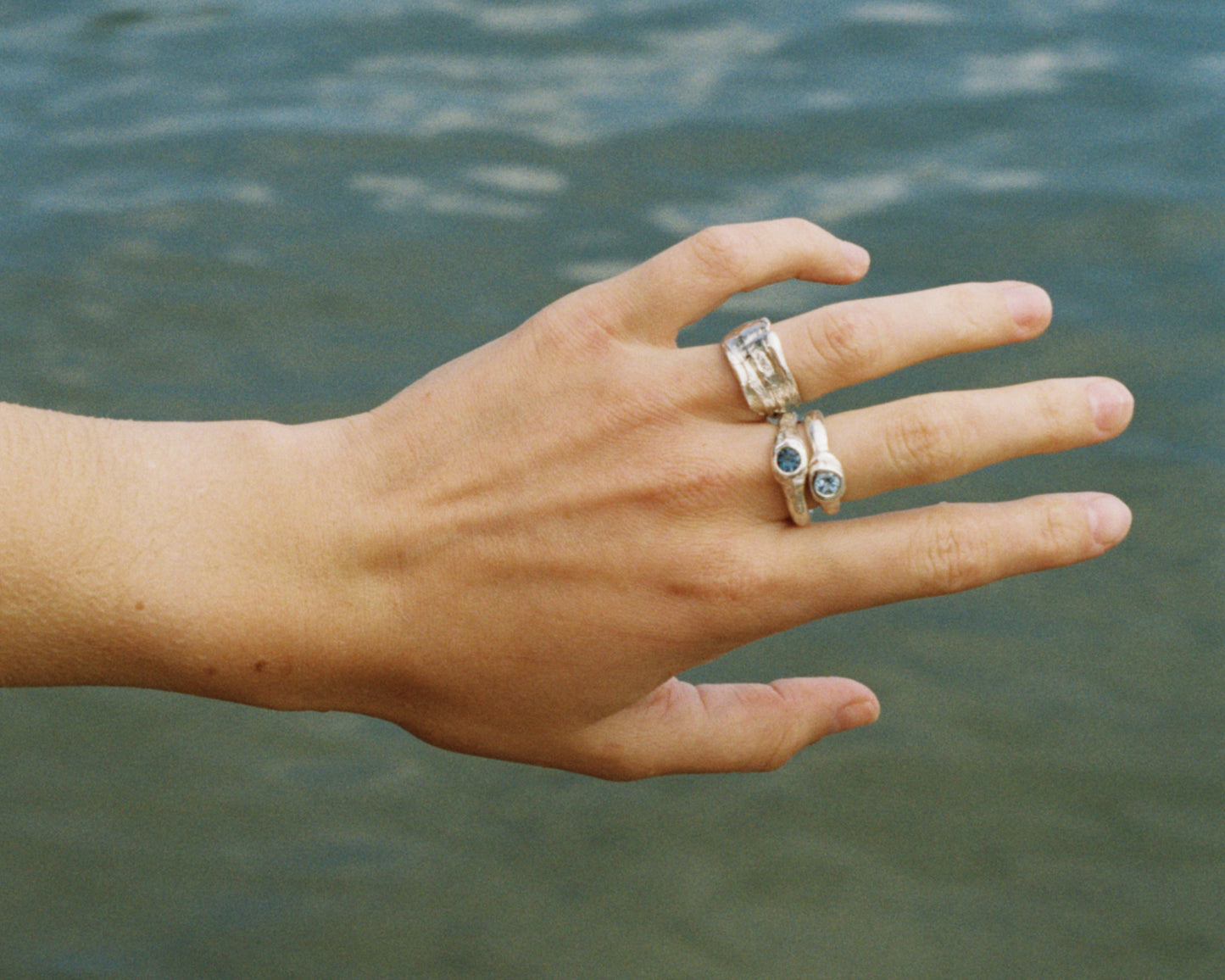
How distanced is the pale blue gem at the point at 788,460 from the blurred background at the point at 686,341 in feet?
2.44

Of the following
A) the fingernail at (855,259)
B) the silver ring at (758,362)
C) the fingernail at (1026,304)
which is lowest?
the silver ring at (758,362)

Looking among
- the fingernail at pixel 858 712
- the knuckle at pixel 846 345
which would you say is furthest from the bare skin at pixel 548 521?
the fingernail at pixel 858 712

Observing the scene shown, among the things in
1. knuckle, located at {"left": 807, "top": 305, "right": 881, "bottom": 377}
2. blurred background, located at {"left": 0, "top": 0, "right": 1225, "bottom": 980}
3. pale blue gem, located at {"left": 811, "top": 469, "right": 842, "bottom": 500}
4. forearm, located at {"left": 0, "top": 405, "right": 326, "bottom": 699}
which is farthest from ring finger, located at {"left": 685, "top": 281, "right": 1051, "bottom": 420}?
blurred background, located at {"left": 0, "top": 0, "right": 1225, "bottom": 980}

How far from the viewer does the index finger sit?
1732mm

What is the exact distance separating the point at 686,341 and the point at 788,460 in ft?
4.39

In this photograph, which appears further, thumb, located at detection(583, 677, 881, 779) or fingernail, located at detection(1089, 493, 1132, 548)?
thumb, located at detection(583, 677, 881, 779)

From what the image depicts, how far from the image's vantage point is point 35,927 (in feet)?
6.60

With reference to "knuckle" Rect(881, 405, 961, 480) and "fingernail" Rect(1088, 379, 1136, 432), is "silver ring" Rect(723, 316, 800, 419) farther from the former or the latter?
"fingernail" Rect(1088, 379, 1136, 432)

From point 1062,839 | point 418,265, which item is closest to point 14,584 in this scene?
point 1062,839

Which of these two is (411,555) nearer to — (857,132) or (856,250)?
(856,250)

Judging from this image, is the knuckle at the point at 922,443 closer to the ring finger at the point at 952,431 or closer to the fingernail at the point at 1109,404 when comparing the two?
the ring finger at the point at 952,431

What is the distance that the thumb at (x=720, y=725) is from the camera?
1.82 meters

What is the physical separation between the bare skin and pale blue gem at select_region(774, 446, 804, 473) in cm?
4

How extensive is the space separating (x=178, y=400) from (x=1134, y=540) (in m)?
2.02
